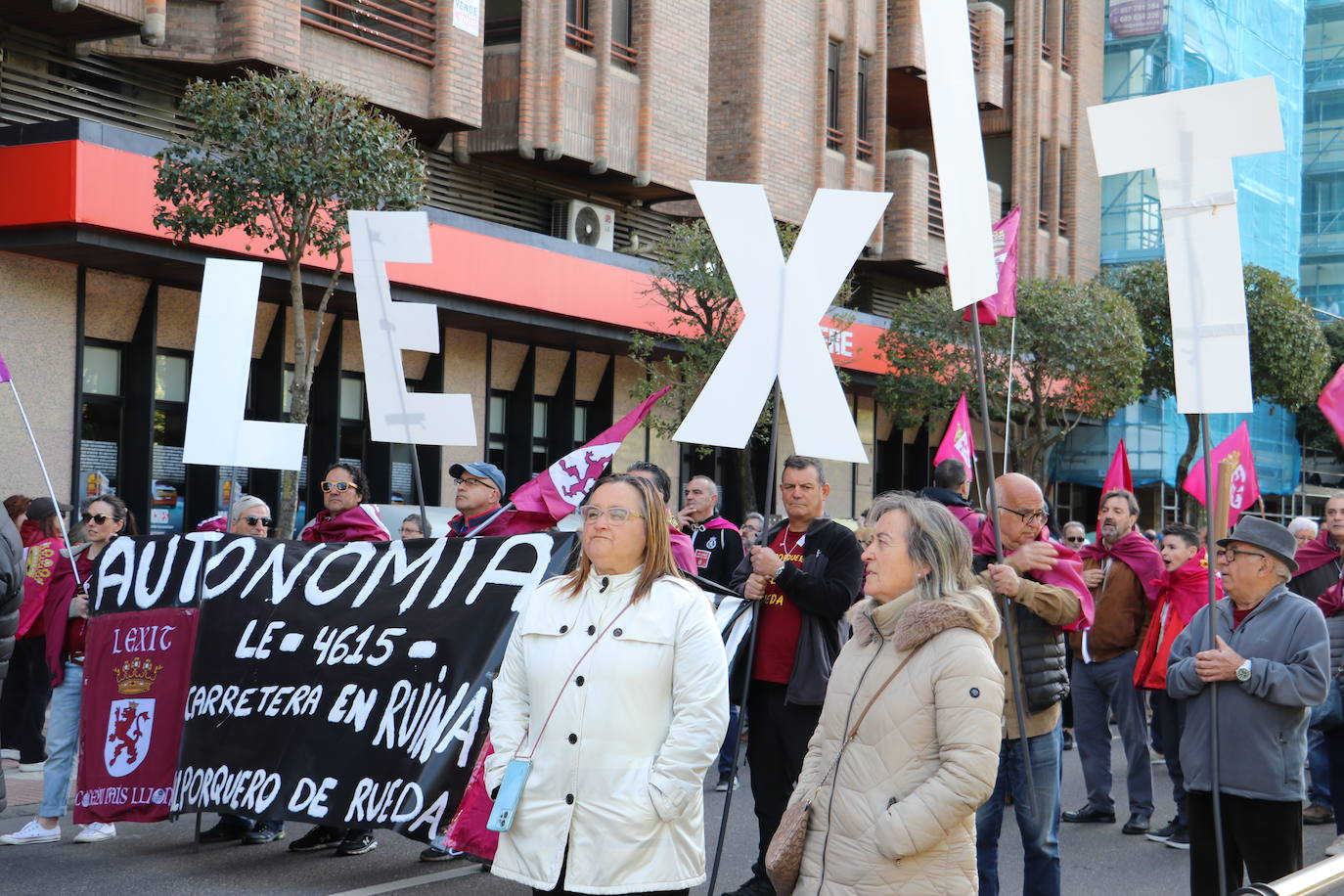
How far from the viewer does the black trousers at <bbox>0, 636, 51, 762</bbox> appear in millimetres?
8758

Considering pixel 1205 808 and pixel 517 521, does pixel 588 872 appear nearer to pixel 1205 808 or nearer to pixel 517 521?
pixel 1205 808

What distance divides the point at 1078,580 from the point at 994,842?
112 centimetres

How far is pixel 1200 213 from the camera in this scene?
5566mm

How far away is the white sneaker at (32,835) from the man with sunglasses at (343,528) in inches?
49.2

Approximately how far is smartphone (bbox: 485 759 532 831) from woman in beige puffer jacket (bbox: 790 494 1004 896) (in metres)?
0.79

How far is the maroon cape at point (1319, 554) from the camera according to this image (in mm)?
9227

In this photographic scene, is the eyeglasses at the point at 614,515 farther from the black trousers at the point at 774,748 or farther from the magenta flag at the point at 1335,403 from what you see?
the magenta flag at the point at 1335,403

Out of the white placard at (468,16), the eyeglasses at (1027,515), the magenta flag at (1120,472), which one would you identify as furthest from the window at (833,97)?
the eyeglasses at (1027,515)

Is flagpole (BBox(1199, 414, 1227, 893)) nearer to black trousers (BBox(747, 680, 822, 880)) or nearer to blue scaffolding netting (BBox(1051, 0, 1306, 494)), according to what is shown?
black trousers (BBox(747, 680, 822, 880))

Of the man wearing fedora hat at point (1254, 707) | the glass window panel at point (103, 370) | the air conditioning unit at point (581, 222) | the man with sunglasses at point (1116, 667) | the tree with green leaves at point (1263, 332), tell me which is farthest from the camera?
the tree with green leaves at point (1263, 332)

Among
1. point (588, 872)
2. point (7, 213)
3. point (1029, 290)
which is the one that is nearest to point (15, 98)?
point (7, 213)

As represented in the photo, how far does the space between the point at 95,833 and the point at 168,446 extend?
10685mm

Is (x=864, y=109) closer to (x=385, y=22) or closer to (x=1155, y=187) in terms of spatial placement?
(x=1155, y=187)

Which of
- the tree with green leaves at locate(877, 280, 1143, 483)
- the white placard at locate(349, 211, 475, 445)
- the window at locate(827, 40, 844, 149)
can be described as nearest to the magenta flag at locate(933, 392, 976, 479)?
the white placard at locate(349, 211, 475, 445)
